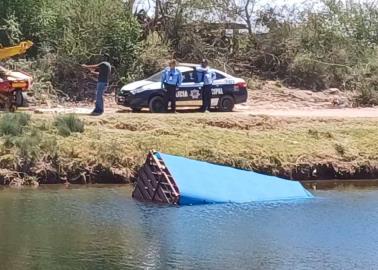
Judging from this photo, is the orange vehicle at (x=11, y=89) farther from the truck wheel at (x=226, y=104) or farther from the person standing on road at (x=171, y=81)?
the truck wheel at (x=226, y=104)

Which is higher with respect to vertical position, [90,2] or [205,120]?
[90,2]

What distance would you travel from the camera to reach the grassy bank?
62.8 feet

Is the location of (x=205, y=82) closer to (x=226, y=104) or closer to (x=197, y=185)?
(x=226, y=104)

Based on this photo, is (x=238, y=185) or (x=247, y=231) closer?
(x=247, y=231)

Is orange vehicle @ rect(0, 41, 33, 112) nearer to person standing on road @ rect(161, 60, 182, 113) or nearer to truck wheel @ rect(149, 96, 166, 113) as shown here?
truck wheel @ rect(149, 96, 166, 113)

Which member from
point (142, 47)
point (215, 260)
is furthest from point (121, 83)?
point (215, 260)

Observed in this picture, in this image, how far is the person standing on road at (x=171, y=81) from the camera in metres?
24.6

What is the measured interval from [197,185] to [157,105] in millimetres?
8417

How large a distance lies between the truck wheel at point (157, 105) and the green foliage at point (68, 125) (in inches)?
172

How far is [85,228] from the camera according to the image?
14008 millimetres

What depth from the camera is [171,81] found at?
24.6 m

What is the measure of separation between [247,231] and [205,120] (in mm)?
9080

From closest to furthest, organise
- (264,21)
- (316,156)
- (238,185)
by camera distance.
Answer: (238,185)
(316,156)
(264,21)

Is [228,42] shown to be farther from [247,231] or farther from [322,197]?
[247,231]
